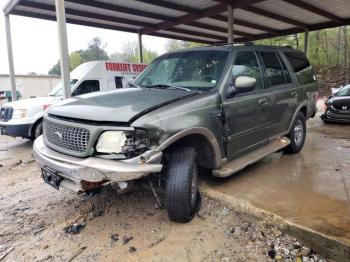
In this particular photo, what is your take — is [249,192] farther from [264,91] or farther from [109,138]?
[109,138]

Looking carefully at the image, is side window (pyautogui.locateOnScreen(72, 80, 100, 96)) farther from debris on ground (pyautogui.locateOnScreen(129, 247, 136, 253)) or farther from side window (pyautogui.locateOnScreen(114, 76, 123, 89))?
debris on ground (pyautogui.locateOnScreen(129, 247, 136, 253))

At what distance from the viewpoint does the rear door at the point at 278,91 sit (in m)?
4.73

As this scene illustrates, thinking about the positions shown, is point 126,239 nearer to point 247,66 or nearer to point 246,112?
point 246,112

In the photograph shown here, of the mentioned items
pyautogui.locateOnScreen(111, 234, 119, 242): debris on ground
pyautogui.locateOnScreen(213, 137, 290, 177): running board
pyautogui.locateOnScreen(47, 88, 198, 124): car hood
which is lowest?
pyautogui.locateOnScreen(111, 234, 119, 242): debris on ground

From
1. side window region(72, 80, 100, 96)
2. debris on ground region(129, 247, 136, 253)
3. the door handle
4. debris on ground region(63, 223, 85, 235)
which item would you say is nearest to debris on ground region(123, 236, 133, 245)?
debris on ground region(129, 247, 136, 253)

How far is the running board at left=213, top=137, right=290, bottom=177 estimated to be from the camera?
3.79 m

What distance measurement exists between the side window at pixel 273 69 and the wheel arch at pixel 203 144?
5.79 feet

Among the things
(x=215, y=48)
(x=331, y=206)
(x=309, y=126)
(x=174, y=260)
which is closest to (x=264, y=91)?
(x=215, y=48)

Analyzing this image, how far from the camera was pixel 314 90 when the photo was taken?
6.30m

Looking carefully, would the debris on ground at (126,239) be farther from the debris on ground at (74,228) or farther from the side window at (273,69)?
the side window at (273,69)

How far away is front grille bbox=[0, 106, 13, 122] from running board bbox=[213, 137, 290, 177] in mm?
5860

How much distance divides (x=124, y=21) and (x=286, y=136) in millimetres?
8464

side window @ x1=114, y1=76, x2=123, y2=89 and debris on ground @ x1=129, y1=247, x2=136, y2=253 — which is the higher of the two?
side window @ x1=114, y1=76, x2=123, y2=89

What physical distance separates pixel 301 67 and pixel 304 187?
280 centimetres
